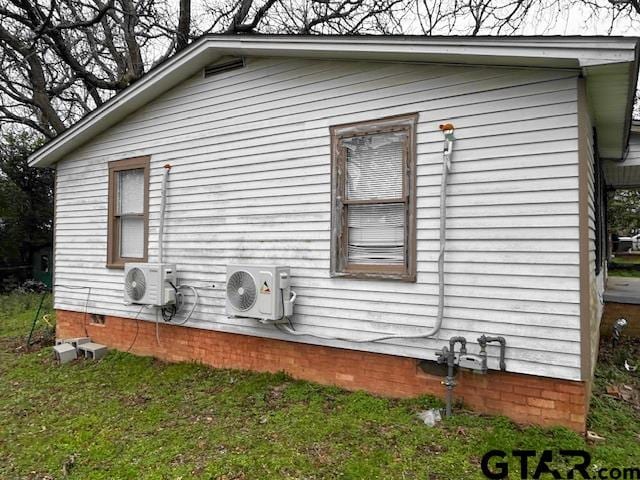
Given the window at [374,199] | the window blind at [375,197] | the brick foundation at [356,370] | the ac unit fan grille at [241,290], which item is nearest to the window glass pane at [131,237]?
the brick foundation at [356,370]

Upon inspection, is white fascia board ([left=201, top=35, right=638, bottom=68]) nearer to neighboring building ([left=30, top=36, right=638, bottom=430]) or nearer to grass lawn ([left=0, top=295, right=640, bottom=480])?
neighboring building ([left=30, top=36, right=638, bottom=430])

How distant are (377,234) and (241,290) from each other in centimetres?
160

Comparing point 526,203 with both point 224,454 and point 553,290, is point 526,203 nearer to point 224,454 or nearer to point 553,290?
point 553,290

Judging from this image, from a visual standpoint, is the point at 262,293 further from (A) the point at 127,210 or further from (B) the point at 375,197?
(A) the point at 127,210

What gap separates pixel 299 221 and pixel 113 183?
348cm

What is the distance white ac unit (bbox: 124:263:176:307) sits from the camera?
5.74m

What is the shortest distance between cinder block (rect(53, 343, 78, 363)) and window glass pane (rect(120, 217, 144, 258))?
62.5 inches

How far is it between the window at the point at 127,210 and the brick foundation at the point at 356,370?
0.99m

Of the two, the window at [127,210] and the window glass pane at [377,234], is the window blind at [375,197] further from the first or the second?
the window at [127,210]

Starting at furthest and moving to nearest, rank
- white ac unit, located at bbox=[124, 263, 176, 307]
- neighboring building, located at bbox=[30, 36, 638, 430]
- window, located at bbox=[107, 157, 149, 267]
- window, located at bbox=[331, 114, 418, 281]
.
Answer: window, located at bbox=[107, 157, 149, 267] → white ac unit, located at bbox=[124, 263, 176, 307] → window, located at bbox=[331, 114, 418, 281] → neighboring building, located at bbox=[30, 36, 638, 430]

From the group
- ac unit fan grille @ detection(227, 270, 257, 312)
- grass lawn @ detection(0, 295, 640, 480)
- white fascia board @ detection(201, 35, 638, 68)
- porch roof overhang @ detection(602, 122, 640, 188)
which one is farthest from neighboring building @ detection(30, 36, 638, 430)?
porch roof overhang @ detection(602, 122, 640, 188)

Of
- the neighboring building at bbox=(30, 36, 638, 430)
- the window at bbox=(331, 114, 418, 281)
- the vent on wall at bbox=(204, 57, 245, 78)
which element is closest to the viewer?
the neighboring building at bbox=(30, 36, 638, 430)

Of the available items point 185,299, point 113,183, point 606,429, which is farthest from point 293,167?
point 606,429

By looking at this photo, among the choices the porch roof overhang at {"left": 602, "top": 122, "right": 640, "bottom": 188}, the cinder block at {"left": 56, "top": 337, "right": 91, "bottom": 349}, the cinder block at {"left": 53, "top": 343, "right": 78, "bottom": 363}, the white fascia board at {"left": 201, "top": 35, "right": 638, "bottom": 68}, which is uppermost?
the white fascia board at {"left": 201, "top": 35, "right": 638, "bottom": 68}
